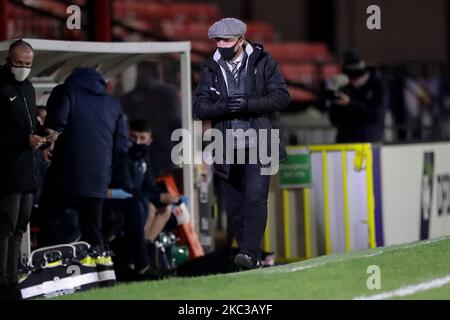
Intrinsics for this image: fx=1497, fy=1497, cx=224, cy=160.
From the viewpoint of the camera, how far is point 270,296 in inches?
390

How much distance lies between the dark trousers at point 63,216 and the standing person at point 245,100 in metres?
Answer: 1.45

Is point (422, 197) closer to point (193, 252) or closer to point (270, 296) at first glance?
point (193, 252)

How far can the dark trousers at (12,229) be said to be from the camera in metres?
11.6

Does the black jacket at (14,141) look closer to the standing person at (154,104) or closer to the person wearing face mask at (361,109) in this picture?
the standing person at (154,104)

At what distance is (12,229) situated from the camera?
1172 centimetres

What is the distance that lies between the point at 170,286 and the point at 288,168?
5394mm

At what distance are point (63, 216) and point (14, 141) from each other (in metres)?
1.91

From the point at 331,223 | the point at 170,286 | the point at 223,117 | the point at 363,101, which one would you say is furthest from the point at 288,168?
the point at 170,286

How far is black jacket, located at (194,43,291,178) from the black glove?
7cm

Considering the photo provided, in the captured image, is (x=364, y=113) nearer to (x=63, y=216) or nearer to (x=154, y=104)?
(x=154, y=104)

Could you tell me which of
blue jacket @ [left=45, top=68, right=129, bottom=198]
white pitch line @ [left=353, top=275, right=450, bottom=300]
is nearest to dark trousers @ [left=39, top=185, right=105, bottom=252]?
blue jacket @ [left=45, top=68, right=129, bottom=198]

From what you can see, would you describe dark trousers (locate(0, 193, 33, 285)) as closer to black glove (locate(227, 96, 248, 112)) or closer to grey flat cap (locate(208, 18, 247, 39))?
black glove (locate(227, 96, 248, 112))

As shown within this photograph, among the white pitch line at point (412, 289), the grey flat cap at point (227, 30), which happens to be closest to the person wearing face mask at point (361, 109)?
the grey flat cap at point (227, 30)

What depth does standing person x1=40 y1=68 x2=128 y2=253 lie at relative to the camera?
1284cm
